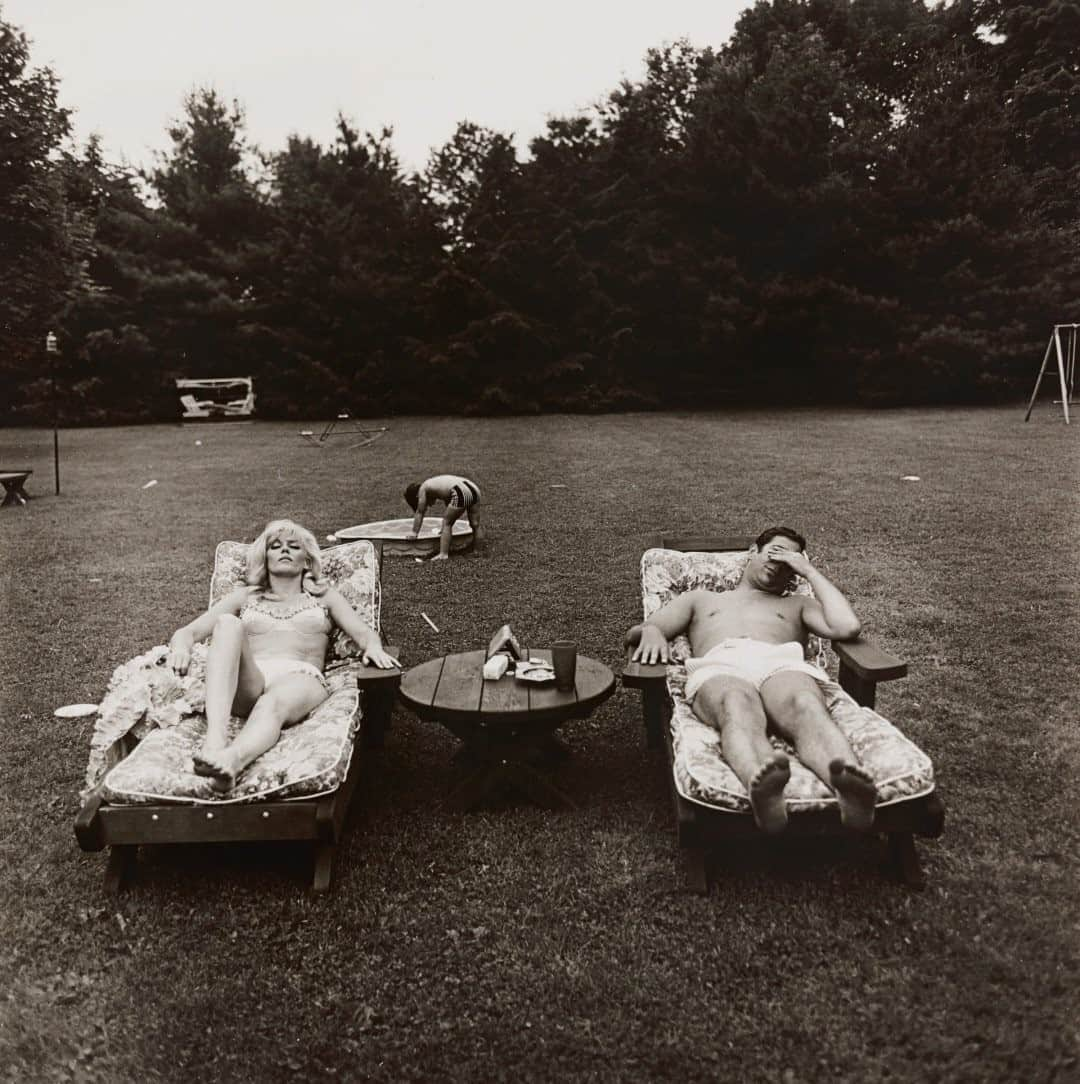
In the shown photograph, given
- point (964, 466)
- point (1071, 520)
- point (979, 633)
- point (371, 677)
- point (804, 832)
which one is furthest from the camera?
point (964, 466)

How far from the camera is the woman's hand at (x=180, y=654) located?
4551 mm

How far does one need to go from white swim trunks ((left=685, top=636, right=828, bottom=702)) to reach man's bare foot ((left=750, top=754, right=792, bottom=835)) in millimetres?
951

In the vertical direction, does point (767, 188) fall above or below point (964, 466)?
above

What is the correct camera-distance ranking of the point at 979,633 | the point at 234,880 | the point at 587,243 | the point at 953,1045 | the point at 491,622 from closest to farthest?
the point at 953,1045 → the point at 234,880 → the point at 979,633 → the point at 491,622 → the point at 587,243

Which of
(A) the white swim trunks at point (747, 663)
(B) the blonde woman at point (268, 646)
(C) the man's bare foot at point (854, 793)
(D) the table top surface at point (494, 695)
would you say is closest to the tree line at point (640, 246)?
(B) the blonde woman at point (268, 646)

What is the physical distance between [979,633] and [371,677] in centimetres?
434

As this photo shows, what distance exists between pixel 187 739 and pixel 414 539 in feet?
17.1

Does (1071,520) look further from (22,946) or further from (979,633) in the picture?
(22,946)

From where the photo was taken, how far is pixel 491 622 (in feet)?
24.1

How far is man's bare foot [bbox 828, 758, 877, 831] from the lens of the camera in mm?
3357

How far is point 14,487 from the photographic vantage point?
13.0 meters

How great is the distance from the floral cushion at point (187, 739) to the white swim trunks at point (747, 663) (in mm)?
1562

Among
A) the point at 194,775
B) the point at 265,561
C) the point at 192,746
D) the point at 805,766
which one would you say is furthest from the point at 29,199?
the point at 805,766

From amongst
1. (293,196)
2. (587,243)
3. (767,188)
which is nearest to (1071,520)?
(767,188)
